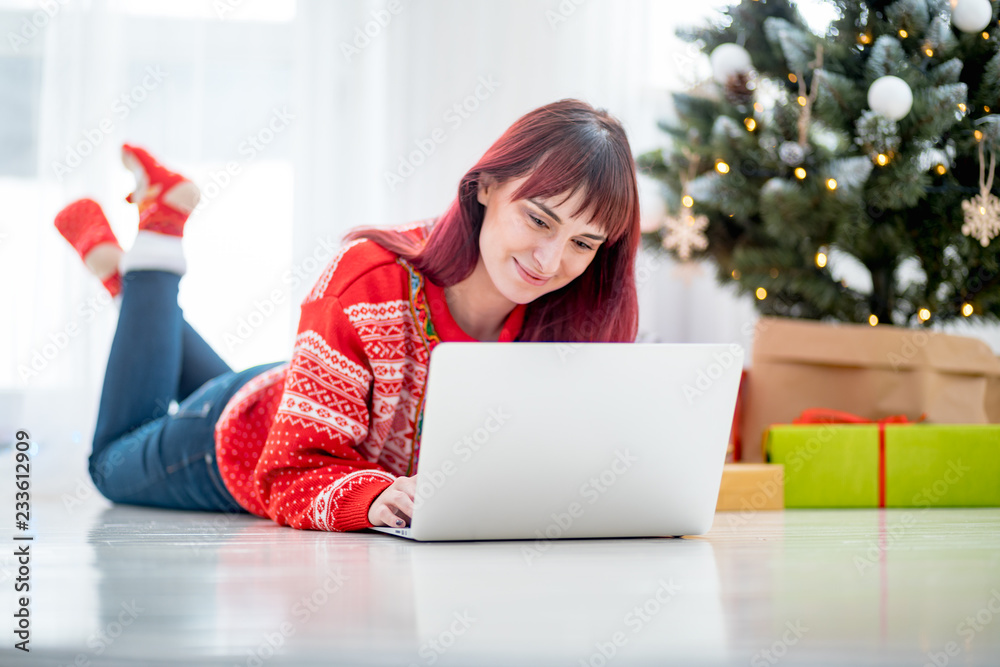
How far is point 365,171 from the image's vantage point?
2.12 meters

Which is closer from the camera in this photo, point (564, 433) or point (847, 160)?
point (564, 433)

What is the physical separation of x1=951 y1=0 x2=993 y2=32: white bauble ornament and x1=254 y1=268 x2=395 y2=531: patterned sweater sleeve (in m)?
1.10

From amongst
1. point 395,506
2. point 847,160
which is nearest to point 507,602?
point 395,506

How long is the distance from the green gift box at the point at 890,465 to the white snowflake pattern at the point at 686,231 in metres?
0.45

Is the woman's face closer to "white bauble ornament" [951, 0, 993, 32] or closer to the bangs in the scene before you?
the bangs

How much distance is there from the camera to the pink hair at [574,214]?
1051 mm

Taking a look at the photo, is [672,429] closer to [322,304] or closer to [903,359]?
[322,304]

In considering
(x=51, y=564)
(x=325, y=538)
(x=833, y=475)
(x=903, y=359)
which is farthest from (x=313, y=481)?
(x=903, y=359)

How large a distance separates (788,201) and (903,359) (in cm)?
35

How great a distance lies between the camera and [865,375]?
1564 millimetres

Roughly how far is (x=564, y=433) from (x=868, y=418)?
1.00 m

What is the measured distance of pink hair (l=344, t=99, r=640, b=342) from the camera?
1.05 metres

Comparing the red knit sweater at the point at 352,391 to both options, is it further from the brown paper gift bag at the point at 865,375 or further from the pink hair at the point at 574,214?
the brown paper gift bag at the point at 865,375

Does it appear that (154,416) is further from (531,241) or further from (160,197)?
(531,241)
